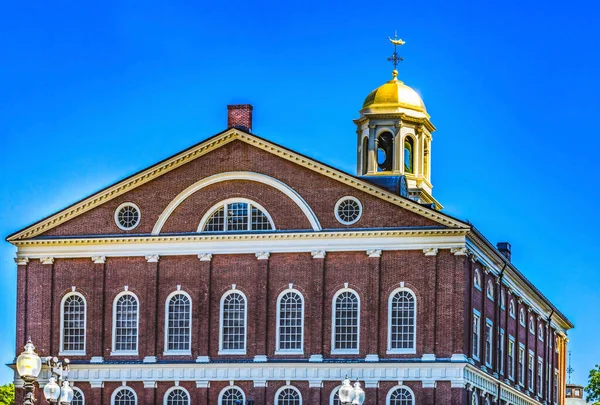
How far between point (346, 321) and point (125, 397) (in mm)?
11495

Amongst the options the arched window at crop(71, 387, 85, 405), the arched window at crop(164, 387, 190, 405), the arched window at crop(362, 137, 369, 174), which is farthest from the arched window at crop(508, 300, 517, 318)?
the arched window at crop(71, 387, 85, 405)

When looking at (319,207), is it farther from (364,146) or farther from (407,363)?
(364,146)

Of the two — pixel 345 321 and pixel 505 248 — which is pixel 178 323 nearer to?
pixel 345 321

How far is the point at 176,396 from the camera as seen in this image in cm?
7481

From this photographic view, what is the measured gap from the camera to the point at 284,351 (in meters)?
73.9

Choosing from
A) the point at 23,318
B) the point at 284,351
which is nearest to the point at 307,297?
the point at 284,351

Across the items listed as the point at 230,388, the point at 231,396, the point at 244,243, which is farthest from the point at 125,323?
the point at 244,243

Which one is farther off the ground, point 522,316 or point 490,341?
point 522,316

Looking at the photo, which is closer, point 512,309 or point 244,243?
point 244,243

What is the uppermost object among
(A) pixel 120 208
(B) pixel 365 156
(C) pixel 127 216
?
(B) pixel 365 156

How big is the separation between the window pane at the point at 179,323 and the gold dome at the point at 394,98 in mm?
18662

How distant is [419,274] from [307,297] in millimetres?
5532

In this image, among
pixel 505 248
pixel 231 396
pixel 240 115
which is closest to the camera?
pixel 231 396

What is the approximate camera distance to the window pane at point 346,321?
73.1 m
